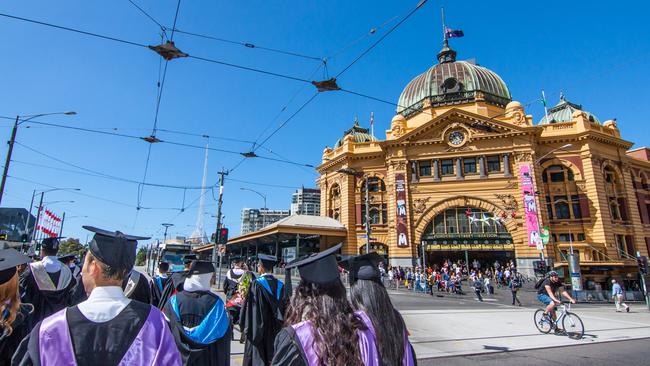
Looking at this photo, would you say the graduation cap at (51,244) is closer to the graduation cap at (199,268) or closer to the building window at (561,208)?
the graduation cap at (199,268)

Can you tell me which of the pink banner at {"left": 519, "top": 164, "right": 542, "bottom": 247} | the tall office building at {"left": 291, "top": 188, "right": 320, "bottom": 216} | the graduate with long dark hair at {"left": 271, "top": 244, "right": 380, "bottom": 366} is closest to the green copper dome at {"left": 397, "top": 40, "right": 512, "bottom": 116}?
the pink banner at {"left": 519, "top": 164, "right": 542, "bottom": 247}

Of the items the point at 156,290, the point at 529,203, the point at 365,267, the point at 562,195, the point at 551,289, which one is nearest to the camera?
the point at 365,267

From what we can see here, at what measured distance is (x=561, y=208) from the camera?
119ft

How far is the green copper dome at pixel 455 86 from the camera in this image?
41.8 m

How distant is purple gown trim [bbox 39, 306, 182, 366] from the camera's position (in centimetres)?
192

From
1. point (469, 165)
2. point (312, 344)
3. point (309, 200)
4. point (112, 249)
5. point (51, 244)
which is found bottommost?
point (312, 344)

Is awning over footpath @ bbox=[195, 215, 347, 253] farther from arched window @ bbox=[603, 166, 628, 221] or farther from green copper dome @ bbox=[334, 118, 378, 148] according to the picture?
arched window @ bbox=[603, 166, 628, 221]

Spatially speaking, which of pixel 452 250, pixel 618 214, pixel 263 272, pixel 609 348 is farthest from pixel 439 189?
pixel 263 272

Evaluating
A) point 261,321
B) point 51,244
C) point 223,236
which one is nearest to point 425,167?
point 223,236

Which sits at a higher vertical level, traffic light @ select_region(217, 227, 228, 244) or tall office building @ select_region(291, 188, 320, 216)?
tall office building @ select_region(291, 188, 320, 216)

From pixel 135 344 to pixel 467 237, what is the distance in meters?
37.0

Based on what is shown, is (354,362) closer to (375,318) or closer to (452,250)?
(375,318)

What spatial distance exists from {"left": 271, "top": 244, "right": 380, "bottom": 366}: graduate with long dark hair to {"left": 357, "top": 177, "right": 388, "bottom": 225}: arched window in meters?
38.1

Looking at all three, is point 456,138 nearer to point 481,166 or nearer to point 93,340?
point 481,166
